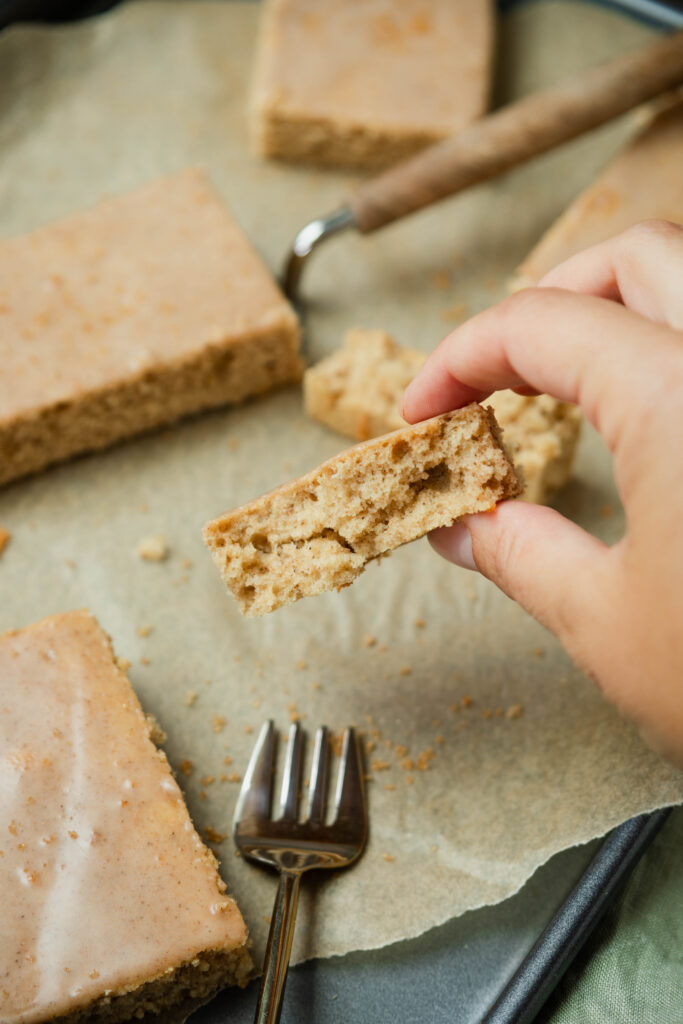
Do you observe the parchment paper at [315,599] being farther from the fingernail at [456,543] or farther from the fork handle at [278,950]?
the fingernail at [456,543]

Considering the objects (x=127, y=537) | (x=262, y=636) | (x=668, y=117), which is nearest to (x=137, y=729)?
(x=262, y=636)

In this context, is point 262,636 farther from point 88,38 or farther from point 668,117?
point 88,38

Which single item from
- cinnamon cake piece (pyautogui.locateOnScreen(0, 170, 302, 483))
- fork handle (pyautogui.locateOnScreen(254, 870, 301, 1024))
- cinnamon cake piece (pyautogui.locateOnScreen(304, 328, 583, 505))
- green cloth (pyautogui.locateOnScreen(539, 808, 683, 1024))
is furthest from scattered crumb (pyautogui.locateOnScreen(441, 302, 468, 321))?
fork handle (pyautogui.locateOnScreen(254, 870, 301, 1024))

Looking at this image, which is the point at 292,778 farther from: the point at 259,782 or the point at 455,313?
the point at 455,313

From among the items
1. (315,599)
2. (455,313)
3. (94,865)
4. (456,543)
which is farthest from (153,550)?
(455,313)

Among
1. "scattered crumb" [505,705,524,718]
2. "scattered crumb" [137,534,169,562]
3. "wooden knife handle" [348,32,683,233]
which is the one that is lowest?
A: "scattered crumb" [505,705,524,718]

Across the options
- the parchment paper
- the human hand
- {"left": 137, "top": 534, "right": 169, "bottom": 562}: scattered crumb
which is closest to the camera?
the human hand

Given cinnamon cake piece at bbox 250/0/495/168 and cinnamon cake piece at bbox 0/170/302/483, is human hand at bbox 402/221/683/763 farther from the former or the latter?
cinnamon cake piece at bbox 250/0/495/168
